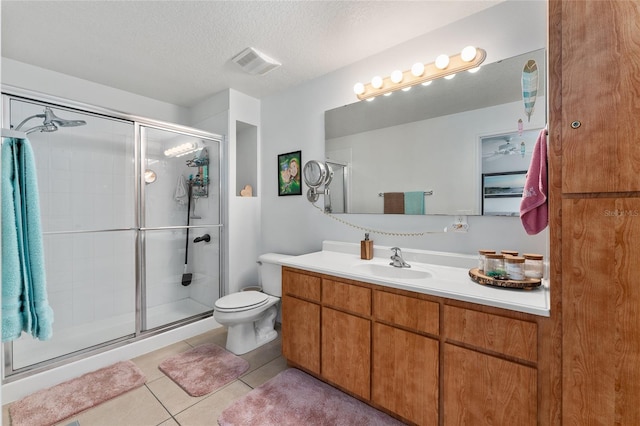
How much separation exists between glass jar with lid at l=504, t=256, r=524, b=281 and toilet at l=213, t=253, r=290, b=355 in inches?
57.2

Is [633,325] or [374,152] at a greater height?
[374,152]

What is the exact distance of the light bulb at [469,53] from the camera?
1657 mm

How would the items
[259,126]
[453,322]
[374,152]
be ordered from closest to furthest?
[453,322], [374,152], [259,126]

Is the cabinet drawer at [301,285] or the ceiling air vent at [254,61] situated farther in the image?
the ceiling air vent at [254,61]

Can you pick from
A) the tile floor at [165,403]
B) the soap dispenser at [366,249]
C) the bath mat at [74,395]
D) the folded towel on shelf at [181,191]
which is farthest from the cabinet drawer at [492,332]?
the folded towel on shelf at [181,191]

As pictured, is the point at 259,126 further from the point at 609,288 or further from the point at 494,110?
the point at 609,288

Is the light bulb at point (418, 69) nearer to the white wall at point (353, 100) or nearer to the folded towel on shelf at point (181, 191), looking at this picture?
the white wall at point (353, 100)

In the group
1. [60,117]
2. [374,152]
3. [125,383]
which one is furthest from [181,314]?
[374,152]

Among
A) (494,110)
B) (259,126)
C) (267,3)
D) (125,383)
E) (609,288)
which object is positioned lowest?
(125,383)

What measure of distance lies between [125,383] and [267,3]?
2643mm

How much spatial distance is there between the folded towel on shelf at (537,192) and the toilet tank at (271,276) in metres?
1.85

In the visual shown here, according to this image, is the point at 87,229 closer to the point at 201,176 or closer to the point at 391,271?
the point at 201,176

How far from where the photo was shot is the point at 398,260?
1835mm

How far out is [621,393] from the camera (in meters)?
0.93
